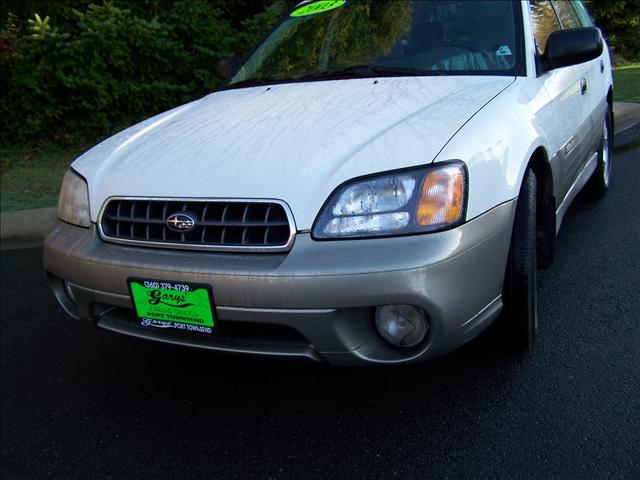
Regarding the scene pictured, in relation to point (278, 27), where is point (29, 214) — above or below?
below

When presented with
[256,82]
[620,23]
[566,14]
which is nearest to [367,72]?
[256,82]

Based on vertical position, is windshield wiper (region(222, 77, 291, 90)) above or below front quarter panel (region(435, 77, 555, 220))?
above

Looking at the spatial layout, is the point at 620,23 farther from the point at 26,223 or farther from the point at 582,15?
the point at 26,223

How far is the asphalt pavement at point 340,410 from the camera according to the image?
2.13 meters

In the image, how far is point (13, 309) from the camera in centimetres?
381

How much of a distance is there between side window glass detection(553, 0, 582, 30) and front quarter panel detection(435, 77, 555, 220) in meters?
1.48

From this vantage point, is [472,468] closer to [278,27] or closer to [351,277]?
[351,277]

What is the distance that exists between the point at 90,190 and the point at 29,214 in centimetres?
346

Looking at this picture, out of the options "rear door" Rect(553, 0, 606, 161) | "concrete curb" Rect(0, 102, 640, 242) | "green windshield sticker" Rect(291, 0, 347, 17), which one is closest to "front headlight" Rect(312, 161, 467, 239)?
"rear door" Rect(553, 0, 606, 161)

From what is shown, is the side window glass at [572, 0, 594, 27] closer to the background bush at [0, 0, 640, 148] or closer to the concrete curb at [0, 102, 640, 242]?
the concrete curb at [0, 102, 640, 242]

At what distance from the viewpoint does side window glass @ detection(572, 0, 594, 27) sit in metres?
4.55

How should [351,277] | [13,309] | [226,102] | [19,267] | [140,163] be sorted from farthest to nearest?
[19,267], [13,309], [226,102], [140,163], [351,277]

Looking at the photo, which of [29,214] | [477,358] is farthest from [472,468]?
[29,214]

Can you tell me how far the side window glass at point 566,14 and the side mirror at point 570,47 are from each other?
1003 mm
